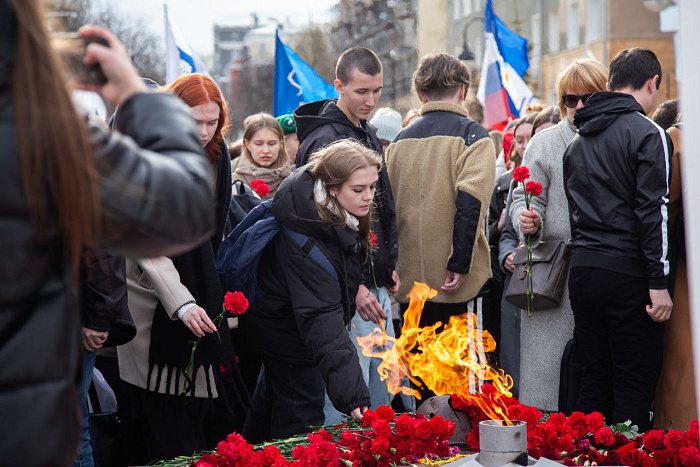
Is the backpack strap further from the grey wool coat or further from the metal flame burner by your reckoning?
the grey wool coat

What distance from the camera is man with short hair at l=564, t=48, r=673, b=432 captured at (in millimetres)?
4746

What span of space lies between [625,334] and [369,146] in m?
1.88

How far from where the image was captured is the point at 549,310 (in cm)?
555

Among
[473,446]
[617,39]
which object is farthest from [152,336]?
[617,39]

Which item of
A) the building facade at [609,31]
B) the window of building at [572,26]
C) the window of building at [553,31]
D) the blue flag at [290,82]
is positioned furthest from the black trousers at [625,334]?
the window of building at [553,31]

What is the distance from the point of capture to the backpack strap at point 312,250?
4.47 m

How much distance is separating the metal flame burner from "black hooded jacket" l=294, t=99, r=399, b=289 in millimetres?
2105

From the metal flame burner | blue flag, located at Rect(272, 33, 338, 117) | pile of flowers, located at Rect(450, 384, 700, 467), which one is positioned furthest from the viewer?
blue flag, located at Rect(272, 33, 338, 117)

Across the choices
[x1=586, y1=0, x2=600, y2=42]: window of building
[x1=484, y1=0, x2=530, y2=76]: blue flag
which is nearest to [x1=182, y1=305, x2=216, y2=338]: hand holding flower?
[x1=484, y1=0, x2=530, y2=76]: blue flag

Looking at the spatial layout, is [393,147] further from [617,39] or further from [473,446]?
[617,39]

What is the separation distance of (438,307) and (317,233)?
161cm

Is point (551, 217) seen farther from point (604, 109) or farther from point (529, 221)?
point (604, 109)

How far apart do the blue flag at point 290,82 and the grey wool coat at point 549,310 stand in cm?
431

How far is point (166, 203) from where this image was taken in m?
1.69
